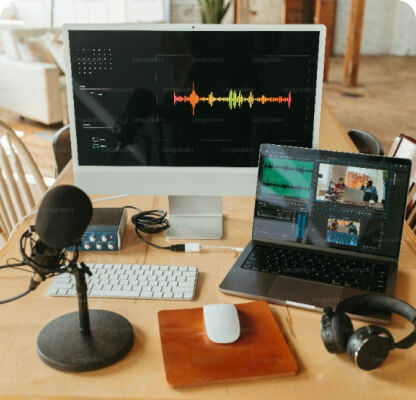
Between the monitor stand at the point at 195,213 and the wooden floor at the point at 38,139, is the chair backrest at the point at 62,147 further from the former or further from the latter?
the wooden floor at the point at 38,139

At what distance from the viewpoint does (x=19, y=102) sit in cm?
498

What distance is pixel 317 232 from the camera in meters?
1.23

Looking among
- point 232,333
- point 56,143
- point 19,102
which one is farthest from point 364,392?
point 19,102

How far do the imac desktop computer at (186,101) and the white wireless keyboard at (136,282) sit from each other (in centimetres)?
22

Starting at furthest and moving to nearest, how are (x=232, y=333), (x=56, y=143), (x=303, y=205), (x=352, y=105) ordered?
(x=352, y=105) → (x=56, y=143) → (x=303, y=205) → (x=232, y=333)

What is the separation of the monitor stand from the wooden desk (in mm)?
179

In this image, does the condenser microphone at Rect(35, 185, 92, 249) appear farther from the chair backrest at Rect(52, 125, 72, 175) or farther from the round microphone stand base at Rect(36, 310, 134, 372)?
the chair backrest at Rect(52, 125, 72, 175)

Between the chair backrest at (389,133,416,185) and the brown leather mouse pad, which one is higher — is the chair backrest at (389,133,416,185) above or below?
above

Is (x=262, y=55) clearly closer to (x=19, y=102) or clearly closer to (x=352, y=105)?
(x=19, y=102)

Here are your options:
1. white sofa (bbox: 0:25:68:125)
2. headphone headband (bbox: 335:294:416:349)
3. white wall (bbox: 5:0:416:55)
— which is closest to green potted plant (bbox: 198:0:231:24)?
white sofa (bbox: 0:25:68:125)

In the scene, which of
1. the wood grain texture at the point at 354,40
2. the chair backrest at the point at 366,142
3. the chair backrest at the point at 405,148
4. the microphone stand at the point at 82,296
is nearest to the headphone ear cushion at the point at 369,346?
the microphone stand at the point at 82,296

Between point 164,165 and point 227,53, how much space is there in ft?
1.02

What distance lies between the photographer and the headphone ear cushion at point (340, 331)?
907mm

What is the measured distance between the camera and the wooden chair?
1.66 meters
